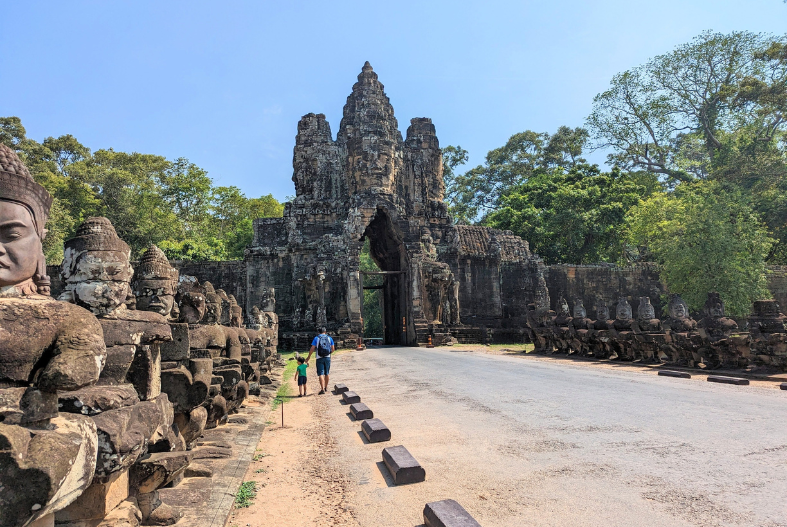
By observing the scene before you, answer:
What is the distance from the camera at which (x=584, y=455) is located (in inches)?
196

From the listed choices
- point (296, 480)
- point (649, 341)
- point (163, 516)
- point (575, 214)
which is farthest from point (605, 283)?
point (163, 516)

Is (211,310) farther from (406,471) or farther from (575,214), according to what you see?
(575,214)

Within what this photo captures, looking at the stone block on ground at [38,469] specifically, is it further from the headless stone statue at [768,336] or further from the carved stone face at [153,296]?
the headless stone statue at [768,336]

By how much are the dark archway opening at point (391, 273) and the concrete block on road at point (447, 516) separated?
23147 mm

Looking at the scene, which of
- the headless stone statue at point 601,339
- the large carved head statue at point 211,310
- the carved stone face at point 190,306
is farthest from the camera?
the headless stone statue at point 601,339

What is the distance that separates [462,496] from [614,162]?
4387cm

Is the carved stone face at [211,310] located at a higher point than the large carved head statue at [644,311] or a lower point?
lower

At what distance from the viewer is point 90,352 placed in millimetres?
2242

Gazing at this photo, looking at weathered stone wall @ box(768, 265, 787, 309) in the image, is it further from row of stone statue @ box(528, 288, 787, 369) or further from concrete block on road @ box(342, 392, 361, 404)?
concrete block on road @ box(342, 392, 361, 404)

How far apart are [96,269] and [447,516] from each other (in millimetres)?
2489

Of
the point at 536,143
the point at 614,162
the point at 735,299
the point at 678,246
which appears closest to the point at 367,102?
the point at 678,246

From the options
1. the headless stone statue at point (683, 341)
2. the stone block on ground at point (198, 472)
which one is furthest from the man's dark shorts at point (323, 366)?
the headless stone statue at point (683, 341)

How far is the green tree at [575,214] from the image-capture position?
119 ft

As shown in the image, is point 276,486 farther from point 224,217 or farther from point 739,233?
point 224,217
